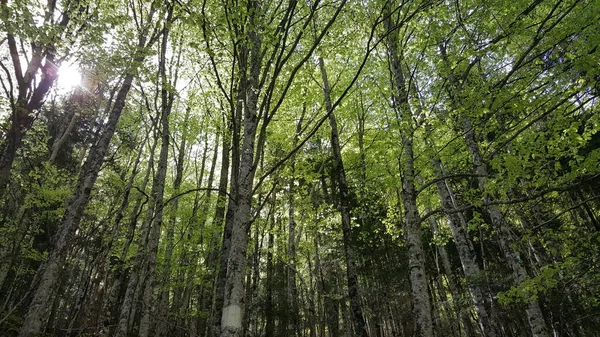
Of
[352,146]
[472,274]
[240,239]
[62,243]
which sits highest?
[352,146]

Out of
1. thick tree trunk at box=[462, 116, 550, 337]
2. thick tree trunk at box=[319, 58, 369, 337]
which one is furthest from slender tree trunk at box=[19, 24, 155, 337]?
thick tree trunk at box=[462, 116, 550, 337]

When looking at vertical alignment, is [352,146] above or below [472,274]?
above

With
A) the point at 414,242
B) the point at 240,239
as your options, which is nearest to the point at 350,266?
the point at 414,242

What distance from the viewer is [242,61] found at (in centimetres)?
382

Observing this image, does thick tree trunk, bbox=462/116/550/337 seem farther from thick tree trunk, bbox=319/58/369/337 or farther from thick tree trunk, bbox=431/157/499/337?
thick tree trunk, bbox=319/58/369/337

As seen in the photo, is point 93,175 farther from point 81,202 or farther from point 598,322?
point 598,322

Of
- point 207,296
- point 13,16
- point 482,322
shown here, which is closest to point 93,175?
point 13,16

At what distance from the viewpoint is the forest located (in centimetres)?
438

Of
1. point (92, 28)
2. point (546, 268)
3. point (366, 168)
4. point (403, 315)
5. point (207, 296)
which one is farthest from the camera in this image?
point (207, 296)

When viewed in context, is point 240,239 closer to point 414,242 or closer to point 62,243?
point 414,242

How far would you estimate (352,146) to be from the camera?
15.9m

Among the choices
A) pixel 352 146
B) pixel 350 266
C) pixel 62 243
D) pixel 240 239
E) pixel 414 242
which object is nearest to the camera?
pixel 240 239

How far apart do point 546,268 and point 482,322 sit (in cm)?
427

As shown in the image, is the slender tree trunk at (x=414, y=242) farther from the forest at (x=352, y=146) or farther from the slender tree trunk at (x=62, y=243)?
the slender tree trunk at (x=62, y=243)
